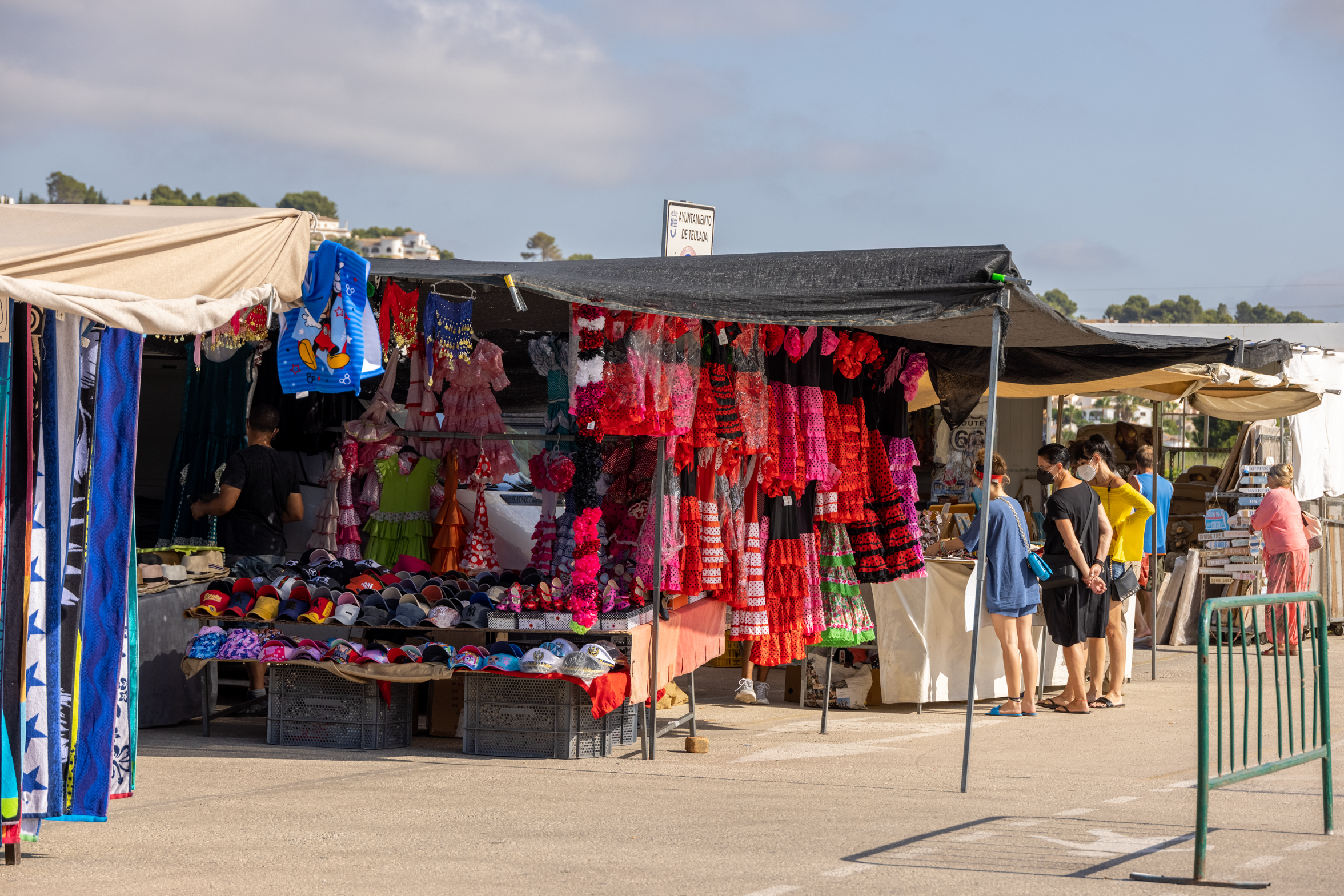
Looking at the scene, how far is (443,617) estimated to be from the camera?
7789mm

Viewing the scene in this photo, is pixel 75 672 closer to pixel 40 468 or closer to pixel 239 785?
pixel 40 468

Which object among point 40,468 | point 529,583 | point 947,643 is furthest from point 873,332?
point 40,468

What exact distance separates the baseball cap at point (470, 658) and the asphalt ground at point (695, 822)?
515 mm

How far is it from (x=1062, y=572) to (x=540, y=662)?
417 centimetres

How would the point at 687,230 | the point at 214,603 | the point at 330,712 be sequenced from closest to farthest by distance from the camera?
1. the point at 330,712
2. the point at 214,603
3. the point at 687,230

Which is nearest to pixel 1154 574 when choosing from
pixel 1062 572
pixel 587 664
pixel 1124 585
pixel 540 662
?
pixel 1124 585

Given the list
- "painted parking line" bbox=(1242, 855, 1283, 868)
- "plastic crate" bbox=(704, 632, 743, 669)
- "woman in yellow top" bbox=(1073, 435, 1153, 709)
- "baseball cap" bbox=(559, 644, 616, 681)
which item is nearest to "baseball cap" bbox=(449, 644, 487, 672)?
"baseball cap" bbox=(559, 644, 616, 681)

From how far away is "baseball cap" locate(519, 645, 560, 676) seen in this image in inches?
290

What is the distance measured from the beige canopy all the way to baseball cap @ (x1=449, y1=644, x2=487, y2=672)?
2382 millimetres

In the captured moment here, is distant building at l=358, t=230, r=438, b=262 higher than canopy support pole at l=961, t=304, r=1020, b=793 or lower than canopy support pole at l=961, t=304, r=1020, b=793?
higher

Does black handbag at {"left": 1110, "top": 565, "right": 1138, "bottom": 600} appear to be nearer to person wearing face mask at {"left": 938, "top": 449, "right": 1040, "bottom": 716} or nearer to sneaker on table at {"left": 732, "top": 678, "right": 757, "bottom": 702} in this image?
person wearing face mask at {"left": 938, "top": 449, "right": 1040, "bottom": 716}

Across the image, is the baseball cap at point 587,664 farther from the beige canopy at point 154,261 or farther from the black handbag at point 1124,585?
the black handbag at point 1124,585

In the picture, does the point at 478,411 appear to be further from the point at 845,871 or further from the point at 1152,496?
the point at 1152,496

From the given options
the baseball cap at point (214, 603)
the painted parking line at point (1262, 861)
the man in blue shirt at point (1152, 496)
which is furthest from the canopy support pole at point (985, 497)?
the man in blue shirt at point (1152, 496)
